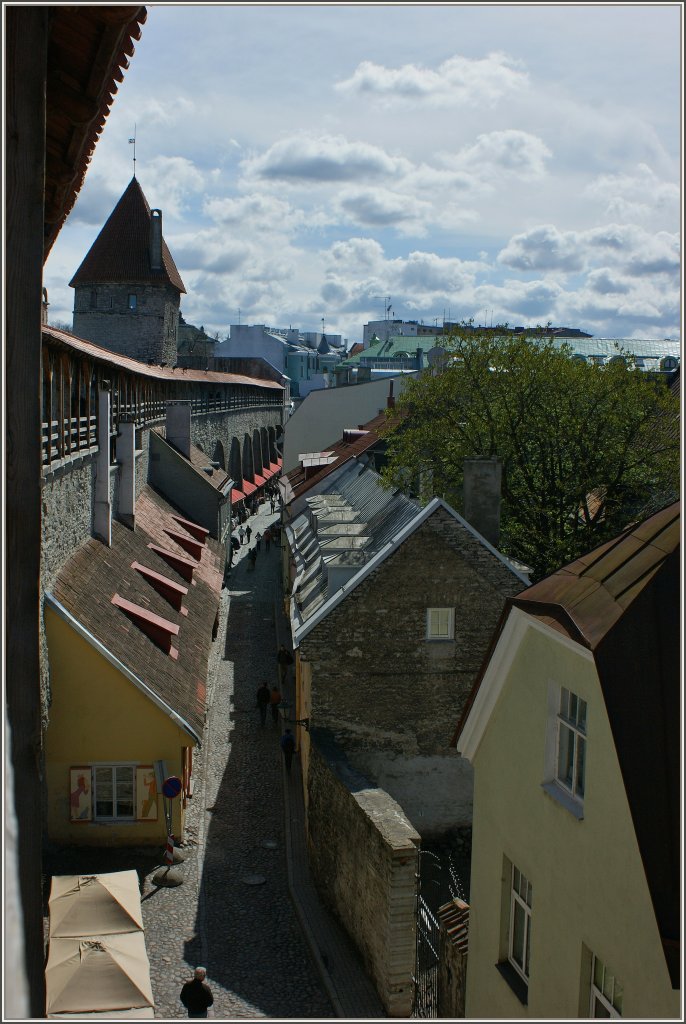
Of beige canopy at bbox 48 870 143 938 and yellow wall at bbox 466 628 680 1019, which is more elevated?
yellow wall at bbox 466 628 680 1019

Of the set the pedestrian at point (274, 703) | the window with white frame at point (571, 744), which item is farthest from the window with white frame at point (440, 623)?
the window with white frame at point (571, 744)

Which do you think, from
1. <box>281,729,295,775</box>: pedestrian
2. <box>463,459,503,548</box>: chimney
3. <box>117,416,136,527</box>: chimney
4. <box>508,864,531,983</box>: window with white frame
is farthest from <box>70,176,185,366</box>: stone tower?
<box>508,864,531,983</box>: window with white frame

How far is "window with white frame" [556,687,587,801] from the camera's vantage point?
21.6ft

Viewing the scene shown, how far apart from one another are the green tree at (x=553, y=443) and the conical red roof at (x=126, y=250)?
35025 mm

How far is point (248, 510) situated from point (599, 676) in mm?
52108

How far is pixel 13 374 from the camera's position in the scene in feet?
9.68

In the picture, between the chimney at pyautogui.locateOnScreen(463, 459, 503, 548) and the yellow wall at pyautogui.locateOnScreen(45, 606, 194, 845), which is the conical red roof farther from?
the yellow wall at pyautogui.locateOnScreen(45, 606, 194, 845)

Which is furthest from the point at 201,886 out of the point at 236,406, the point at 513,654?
the point at 236,406

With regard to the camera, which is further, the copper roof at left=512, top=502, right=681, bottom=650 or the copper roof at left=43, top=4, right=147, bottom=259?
the copper roof at left=512, top=502, right=681, bottom=650

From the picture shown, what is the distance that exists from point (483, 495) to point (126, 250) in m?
44.6

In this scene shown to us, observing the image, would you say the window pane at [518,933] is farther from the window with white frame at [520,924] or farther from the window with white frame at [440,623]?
the window with white frame at [440,623]

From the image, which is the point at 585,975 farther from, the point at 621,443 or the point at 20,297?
the point at 621,443

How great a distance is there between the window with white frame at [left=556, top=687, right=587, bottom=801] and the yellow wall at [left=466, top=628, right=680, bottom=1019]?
141 mm

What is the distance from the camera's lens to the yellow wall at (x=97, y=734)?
14.5 meters
